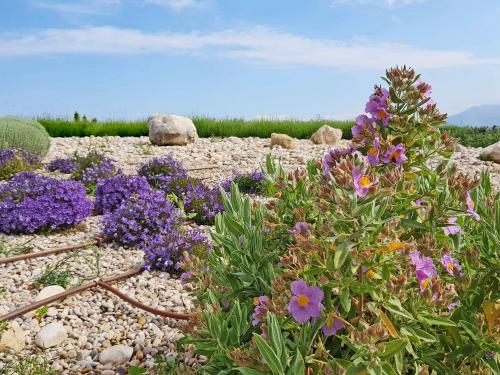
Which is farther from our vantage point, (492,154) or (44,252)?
(492,154)

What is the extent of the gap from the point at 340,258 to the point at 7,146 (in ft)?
30.8

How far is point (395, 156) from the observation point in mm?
2125

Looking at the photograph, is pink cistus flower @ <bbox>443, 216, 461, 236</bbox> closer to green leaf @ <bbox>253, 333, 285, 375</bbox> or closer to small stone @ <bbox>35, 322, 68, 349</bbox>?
green leaf @ <bbox>253, 333, 285, 375</bbox>

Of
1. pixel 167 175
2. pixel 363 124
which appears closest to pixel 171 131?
pixel 167 175

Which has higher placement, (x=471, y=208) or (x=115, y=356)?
(x=471, y=208)

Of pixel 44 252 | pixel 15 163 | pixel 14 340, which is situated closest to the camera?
pixel 14 340

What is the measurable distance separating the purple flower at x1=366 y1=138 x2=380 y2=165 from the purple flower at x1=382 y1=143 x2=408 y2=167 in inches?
1.2

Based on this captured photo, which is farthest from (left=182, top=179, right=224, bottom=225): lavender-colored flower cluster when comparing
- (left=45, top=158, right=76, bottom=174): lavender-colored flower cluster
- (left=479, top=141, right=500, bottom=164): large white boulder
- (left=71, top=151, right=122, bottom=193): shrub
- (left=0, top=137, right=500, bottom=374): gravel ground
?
(left=479, top=141, right=500, bottom=164): large white boulder

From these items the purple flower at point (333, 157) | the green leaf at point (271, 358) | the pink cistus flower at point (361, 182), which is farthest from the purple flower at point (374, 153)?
the green leaf at point (271, 358)

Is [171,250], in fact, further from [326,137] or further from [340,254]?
[326,137]

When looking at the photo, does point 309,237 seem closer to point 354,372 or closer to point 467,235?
point 354,372

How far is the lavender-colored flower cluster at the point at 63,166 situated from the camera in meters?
8.09

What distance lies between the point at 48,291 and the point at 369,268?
2954 mm

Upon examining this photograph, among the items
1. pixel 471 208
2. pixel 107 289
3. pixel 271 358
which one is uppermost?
pixel 471 208
